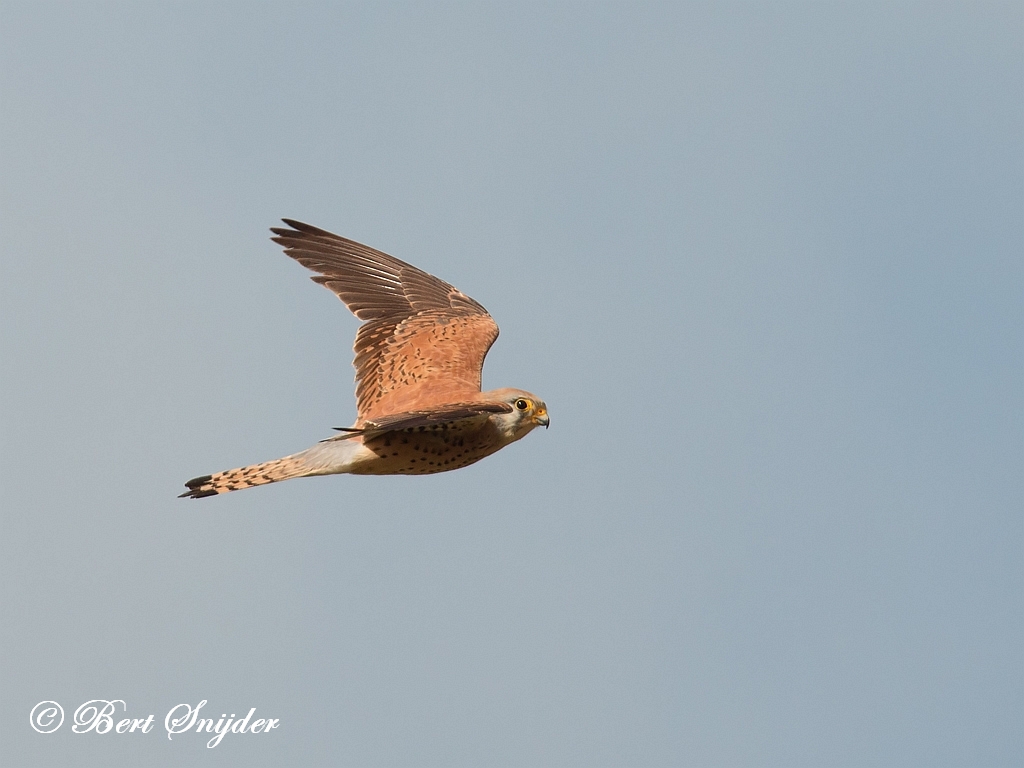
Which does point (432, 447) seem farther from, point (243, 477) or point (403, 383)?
point (243, 477)

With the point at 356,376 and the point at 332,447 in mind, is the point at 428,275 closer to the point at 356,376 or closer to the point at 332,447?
the point at 356,376

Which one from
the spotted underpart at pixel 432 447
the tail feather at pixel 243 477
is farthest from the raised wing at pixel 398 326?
the tail feather at pixel 243 477

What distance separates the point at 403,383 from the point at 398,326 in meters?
1.04

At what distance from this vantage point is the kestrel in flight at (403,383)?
10531 millimetres

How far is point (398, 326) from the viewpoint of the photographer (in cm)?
1255

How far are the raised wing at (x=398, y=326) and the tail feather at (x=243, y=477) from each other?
2.93ft

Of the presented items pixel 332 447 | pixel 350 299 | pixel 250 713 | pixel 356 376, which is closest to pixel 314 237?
pixel 350 299

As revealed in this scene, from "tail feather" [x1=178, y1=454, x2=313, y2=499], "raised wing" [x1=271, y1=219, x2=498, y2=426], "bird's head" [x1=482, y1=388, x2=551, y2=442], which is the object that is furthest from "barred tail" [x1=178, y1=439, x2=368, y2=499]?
"bird's head" [x1=482, y1=388, x2=551, y2=442]

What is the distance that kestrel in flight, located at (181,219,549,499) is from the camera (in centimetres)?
1053

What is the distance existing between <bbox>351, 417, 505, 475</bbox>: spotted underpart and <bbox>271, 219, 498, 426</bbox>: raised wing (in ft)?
0.98

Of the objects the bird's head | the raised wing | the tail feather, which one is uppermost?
the raised wing

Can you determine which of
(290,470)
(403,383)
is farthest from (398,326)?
(290,470)

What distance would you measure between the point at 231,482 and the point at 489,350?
2964 mm

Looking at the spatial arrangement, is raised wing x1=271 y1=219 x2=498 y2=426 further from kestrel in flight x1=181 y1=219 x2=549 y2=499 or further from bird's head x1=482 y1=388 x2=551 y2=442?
bird's head x1=482 y1=388 x2=551 y2=442
